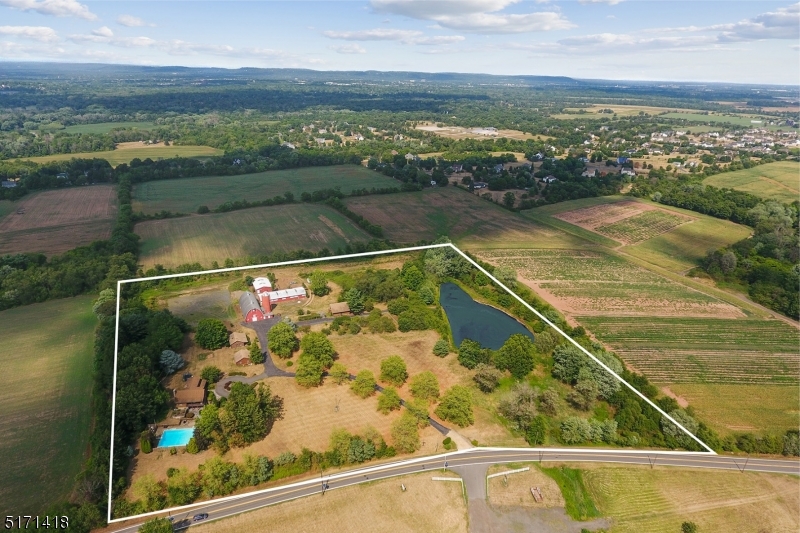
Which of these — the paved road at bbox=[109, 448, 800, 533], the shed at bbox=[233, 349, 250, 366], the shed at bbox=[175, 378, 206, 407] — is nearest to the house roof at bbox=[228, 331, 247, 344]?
the shed at bbox=[233, 349, 250, 366]


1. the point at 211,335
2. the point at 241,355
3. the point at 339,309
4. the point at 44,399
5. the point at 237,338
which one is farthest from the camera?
the point at 339,309

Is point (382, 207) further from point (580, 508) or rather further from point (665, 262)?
point (580, 508)

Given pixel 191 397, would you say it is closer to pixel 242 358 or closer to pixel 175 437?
pixel 175 437

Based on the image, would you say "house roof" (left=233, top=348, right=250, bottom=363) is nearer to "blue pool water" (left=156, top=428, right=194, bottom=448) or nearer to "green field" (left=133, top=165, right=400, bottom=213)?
"blue pool water" (left=156, top=428, right=194, bottom=448)

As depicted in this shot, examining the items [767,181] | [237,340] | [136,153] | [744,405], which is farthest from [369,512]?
[767,181]

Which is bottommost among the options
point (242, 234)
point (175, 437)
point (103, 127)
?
point (175, 437)

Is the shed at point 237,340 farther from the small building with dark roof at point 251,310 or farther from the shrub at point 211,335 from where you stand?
the small building with dark roof at point 251,310

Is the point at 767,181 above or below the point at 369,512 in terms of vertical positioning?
above

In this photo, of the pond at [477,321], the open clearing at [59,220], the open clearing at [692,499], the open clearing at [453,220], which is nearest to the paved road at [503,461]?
the open clearing at [692,499]

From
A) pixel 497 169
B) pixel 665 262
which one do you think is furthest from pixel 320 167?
pixel 665 262
